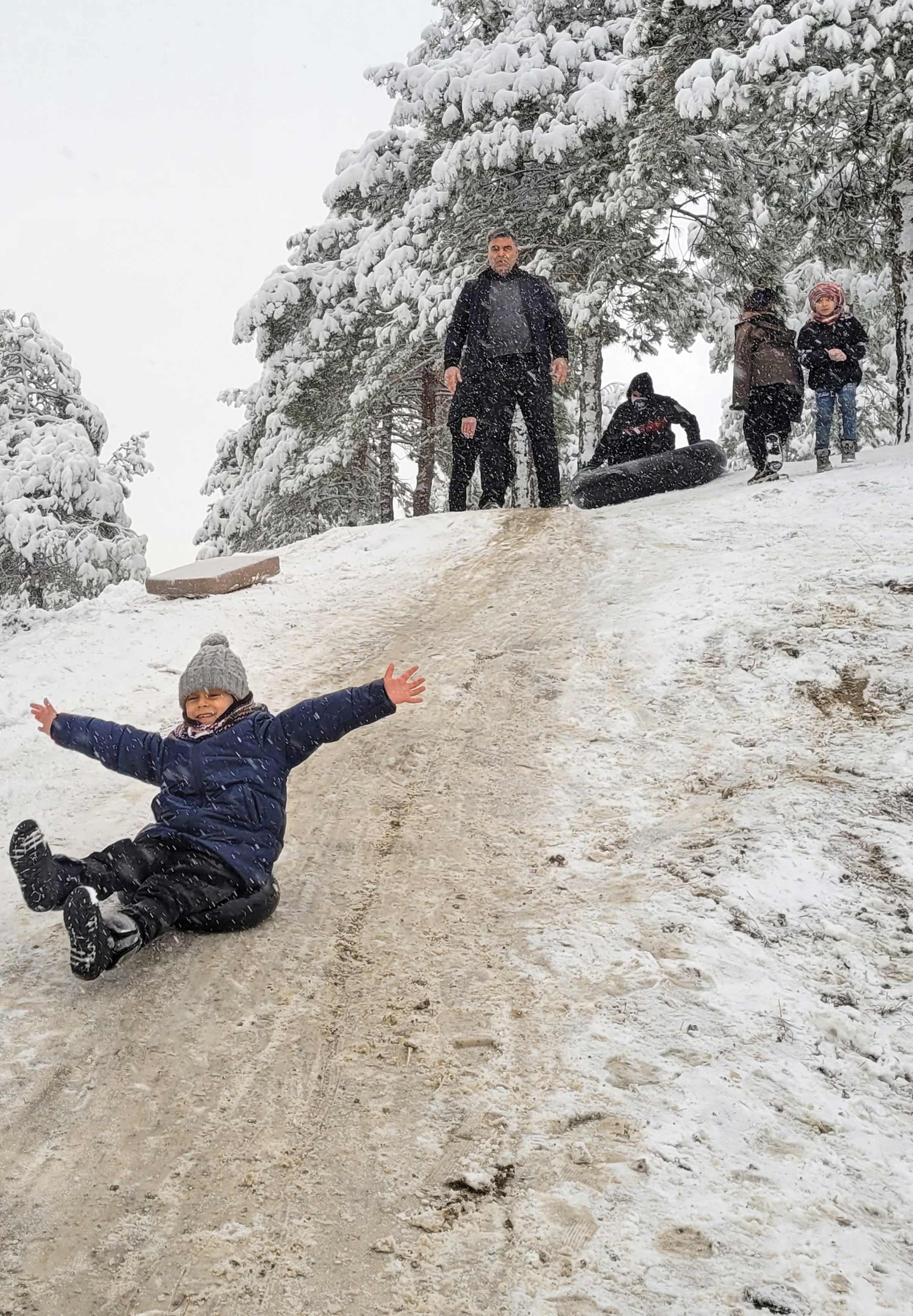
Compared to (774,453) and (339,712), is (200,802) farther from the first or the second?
(774,453)

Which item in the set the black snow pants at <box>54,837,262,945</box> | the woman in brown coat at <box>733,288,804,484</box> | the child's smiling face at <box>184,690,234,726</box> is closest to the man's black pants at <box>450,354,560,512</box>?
the woman in brown coat at <box>733,288,804,484</box>

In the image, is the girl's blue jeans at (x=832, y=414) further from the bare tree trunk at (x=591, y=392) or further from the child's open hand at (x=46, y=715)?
the child's open hand at (x=46, y=715)

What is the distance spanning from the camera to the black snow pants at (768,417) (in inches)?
340

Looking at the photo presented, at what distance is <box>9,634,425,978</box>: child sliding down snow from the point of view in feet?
10.5

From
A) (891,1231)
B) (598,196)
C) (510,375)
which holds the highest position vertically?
(598,196)

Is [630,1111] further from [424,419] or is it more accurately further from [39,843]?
[424,419]

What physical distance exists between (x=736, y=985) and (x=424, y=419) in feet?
49.9

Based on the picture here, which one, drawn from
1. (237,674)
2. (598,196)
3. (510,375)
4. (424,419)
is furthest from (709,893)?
(424,419)

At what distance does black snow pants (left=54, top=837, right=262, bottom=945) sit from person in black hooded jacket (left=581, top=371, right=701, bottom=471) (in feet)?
26.5

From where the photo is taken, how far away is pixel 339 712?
358 cm

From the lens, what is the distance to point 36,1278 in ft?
6.53

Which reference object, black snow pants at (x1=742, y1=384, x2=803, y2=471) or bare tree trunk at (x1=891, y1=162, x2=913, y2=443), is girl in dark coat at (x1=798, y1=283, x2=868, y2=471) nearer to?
black snow pants at (x1=742, y1=384, x2=803, y2=471)

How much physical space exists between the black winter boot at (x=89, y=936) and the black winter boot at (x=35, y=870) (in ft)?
0.43

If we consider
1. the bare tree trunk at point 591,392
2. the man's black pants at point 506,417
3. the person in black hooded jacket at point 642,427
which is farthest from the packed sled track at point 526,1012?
the bare tree trunk at point 591,392
